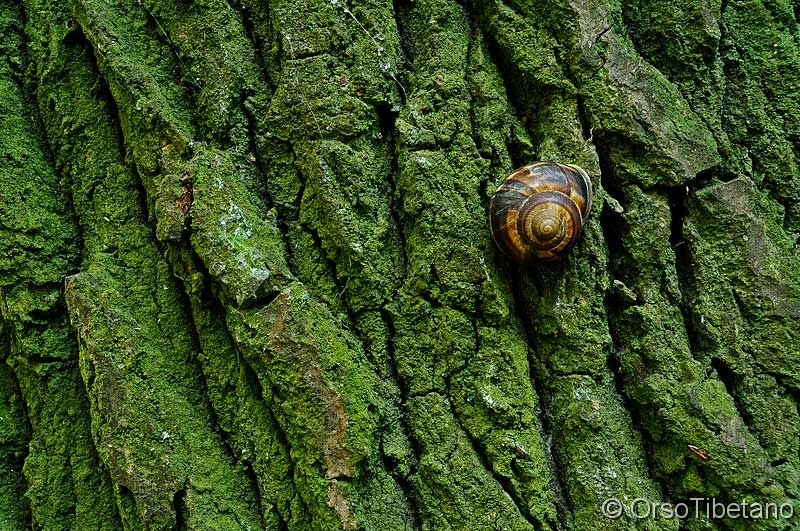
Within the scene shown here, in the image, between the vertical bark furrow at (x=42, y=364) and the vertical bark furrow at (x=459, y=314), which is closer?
the vertical bark furrow at (x=459, y=314)

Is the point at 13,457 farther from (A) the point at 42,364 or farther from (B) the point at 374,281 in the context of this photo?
(B) the point at 374,281

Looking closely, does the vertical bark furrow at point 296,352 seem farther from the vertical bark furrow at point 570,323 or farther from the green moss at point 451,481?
the vertical bark furrow at point 570,323

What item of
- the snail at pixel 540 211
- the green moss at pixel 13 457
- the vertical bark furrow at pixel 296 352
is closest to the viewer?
the vertical bark furrow at pixel 296 352

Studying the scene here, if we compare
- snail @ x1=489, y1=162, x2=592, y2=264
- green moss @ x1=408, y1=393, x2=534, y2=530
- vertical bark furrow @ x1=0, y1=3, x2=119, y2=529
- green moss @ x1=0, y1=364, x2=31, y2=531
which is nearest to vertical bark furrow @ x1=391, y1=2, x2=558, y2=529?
green moss @ x1=408, y1=393, x2=534, y2=530

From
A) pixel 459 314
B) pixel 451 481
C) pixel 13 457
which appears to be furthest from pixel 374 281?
pixel 13 457

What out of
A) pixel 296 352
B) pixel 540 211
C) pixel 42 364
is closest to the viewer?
pixel 296 352

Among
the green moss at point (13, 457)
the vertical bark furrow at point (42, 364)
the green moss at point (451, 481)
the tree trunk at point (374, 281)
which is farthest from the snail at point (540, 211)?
the green moss at point (13, 457)

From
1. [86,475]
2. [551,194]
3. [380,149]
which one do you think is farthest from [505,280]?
[86,475]
